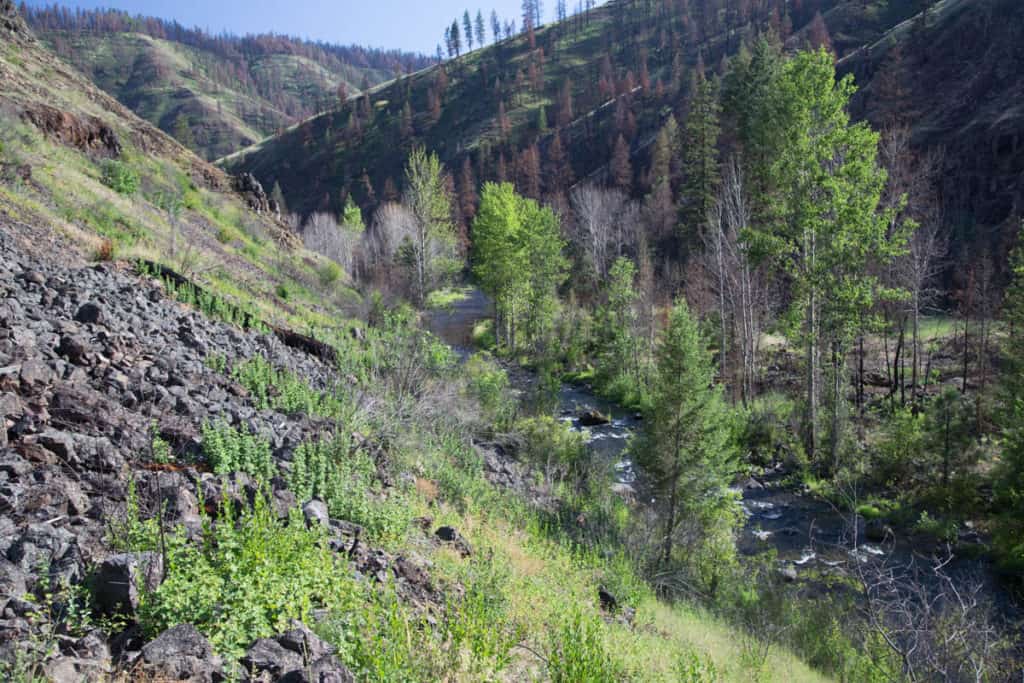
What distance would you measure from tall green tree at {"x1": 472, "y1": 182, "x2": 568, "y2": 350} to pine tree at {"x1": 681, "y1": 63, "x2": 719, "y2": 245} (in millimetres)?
11543

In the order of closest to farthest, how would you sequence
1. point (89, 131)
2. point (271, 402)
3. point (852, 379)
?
point (271, 402), point (89, 131), point (852, 379)

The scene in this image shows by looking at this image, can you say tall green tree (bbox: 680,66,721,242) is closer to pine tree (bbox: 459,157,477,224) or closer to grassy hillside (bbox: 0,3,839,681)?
grassy hillside (bbox: 0,3,839,681)

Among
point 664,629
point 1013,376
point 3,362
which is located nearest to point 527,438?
point 664,629

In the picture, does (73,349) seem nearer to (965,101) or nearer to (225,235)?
(225,235)

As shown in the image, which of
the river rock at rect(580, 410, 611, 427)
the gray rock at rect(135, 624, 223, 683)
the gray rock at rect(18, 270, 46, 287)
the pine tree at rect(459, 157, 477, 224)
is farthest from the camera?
the pine tree at rect(459, 157, 477, 224)

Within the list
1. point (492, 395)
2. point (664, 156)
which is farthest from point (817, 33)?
point (492, 395)

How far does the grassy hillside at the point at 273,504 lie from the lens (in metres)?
3.69

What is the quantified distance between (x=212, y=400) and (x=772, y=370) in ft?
83.8

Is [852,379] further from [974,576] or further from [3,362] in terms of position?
[3,362]

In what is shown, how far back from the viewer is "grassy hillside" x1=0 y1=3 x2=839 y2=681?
3688 millimetres

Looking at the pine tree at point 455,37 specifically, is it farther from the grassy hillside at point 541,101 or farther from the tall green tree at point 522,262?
the tall green tree at point 522,262

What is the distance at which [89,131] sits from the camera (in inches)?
914

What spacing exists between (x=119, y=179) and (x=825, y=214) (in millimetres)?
23596

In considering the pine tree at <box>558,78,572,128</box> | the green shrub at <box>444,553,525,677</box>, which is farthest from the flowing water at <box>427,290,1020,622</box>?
the pine tree at <box>558,78,572,128</box>
